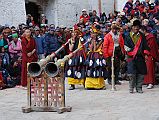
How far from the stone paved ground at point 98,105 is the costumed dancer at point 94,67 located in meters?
0.30

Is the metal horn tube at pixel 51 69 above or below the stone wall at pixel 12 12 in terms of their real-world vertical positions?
below

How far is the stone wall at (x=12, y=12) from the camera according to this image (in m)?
16.5

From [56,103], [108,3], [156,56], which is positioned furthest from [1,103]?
[108,3]

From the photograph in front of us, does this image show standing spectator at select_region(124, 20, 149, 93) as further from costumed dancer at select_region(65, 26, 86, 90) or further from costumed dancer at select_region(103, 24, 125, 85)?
costumed dancer at select_region(65, 26, 86, 90)

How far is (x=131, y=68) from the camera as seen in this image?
1045cm

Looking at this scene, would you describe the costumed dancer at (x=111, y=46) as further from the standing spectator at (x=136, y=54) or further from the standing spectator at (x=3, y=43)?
the standing spectator at (x=3, y=43)

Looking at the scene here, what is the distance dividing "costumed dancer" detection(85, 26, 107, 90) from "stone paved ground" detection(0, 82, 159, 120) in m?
0.30

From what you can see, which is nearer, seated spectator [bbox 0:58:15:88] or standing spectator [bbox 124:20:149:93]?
standing spectator [bbox 124:20:149:93]

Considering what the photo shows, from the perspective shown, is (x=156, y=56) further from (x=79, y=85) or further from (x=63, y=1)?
(x=63, y=1)

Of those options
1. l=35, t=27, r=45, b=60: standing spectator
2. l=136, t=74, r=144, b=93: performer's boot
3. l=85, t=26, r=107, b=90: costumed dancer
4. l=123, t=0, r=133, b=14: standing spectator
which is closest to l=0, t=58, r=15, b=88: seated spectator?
l=35, t=27, r=45, b=60: standing spectator

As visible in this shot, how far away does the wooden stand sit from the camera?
829 cm

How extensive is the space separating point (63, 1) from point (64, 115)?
41.3ft

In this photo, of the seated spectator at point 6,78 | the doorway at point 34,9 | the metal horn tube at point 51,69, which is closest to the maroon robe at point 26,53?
the seated spectator at point 6,78

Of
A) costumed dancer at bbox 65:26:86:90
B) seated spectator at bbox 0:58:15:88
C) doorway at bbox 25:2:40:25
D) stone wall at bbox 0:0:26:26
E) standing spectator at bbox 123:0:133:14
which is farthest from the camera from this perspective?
doorway at bbox 25:2:40:25
